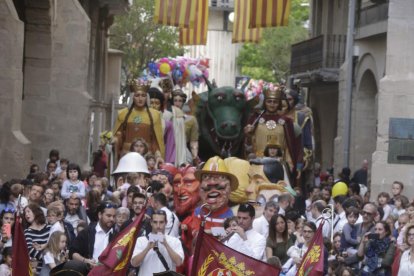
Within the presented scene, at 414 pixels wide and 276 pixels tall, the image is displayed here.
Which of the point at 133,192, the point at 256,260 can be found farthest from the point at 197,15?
the point at 256,260

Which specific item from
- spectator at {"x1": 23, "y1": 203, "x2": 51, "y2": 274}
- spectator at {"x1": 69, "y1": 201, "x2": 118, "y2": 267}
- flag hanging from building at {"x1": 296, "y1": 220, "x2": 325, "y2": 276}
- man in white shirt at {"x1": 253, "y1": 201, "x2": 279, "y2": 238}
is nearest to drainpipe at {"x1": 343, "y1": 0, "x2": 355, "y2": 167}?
man in white shirt at {"x1": 253, "y1": 201, "x2": 279, "y2": 238}

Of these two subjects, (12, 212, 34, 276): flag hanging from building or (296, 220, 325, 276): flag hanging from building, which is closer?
(12, 212, 34, 276): flag hanging from building

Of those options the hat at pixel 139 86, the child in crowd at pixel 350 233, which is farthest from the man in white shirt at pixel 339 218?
the hat at pixel 139 86

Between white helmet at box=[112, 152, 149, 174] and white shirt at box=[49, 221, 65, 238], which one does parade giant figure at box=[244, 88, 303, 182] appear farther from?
white shirt at box=[49, 221, 65, 238]

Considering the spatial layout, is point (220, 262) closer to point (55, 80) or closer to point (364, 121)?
point (55, 80)

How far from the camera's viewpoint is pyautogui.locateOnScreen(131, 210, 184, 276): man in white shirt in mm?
14250

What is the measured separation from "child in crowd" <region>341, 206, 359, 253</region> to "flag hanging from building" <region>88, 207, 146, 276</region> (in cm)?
505

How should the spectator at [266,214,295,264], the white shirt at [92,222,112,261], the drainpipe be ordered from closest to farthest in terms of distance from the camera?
the white shirt at [92,222,112,261] < the spectator at [266,214,295,264] < the drainpipe

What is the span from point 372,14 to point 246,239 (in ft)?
72.7

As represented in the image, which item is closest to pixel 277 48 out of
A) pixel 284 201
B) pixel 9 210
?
pixel 284 201

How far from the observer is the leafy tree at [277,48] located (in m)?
77.1

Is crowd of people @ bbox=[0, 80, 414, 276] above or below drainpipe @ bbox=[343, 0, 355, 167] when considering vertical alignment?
below

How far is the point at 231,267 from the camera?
13492 millimetres

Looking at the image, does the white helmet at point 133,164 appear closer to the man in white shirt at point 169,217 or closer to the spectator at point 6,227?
the spectator at point 6,227
